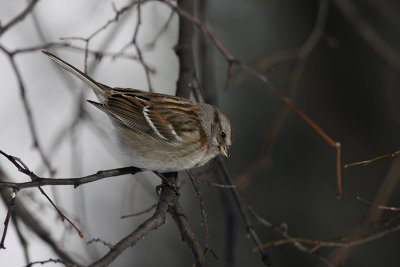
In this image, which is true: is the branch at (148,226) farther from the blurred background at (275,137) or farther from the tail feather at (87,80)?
the blurred background at (275,137)

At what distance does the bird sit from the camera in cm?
337

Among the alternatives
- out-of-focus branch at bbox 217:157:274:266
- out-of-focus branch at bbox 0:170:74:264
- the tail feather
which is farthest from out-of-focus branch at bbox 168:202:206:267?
the tail feather

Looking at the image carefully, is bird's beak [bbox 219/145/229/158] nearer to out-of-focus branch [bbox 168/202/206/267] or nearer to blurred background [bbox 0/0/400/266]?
out-of-focus branch [bbox 168/202/206/267]

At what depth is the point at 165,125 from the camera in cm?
354

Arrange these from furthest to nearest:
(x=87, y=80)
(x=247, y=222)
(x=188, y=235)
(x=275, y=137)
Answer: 1. (x=275, y=137)
2. (x=87, y=80)
3. (x=247, y=222)
4. (x=188, y=235)

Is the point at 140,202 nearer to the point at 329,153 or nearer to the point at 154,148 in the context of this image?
the point at 329,153

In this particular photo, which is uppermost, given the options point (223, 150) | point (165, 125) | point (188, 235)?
point (165, 125)

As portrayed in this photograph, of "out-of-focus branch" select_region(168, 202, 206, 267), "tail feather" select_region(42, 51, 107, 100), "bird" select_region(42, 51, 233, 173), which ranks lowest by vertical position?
"out-of-focus branch" select_region(168, 202, 206, 267)

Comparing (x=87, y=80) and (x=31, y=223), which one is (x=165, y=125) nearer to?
(x=87, y=80)

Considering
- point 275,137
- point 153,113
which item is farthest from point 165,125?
point 275,137

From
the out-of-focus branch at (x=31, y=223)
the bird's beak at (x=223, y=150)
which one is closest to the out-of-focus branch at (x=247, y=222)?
the bird's beak at (x=223, y=150)

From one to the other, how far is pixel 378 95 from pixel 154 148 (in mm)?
3884

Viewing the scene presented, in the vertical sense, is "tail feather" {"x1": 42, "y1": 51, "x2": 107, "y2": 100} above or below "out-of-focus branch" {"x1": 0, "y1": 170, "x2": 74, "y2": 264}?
above

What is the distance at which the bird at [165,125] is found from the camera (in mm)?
3373
